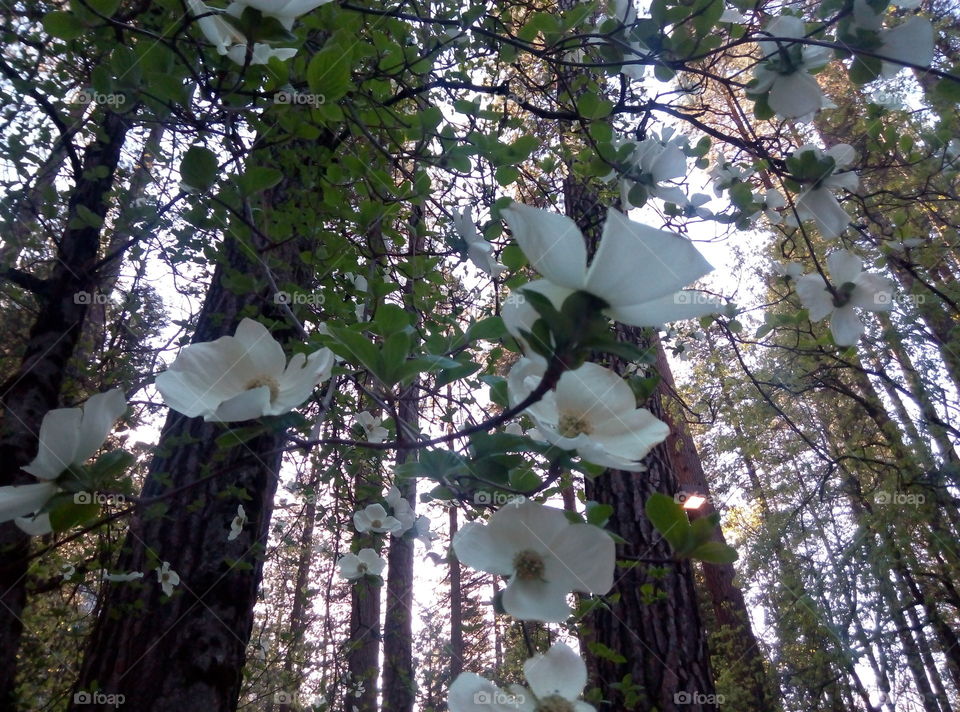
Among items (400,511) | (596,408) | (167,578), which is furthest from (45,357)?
(596,408)

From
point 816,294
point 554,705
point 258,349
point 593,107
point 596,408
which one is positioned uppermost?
point 593,107

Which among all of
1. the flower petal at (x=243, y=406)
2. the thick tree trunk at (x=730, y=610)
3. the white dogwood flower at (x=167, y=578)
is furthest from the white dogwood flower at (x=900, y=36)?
the thick tree trunk at (x=730, y=610)

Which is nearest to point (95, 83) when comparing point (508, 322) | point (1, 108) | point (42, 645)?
point (508, 322)

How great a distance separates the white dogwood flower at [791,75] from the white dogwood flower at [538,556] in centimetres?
74

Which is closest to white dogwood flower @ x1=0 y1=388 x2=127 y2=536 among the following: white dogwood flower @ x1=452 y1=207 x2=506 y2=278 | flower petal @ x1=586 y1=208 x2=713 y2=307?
flower petal @ x1=586 y1=208 x2=713 y2=307

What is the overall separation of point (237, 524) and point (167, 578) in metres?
0.18

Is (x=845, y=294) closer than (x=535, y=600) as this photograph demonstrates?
No

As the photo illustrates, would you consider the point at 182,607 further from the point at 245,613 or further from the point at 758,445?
the point at 758,445

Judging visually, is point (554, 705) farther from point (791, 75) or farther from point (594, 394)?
point (791, 75)

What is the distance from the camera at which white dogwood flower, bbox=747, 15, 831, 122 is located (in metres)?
0.90

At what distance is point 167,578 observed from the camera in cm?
139

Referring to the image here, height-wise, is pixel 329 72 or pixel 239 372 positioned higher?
pixel 329 72

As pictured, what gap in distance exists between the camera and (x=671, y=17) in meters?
0.92

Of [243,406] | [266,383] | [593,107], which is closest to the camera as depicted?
[243,406]
